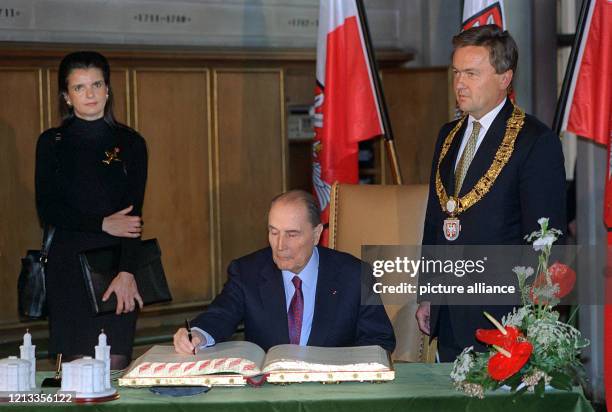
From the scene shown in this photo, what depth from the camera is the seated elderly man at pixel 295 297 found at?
348 centimetres

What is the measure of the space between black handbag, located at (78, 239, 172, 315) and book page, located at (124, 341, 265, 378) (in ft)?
3.67

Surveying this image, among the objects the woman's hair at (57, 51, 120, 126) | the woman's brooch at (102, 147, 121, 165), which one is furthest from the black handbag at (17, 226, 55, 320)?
the woman's hair at (57, 51, 120, 126)

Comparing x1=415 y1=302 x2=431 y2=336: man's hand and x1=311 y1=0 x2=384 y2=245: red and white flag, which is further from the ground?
x1=311 y1=0 x2=384 y2=245: red and white flag

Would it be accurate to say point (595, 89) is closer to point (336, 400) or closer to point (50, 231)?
point (50, 231)

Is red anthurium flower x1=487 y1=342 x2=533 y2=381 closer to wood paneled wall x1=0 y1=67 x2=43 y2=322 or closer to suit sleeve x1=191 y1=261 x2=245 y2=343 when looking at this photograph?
suit sleeve x1=191 y1=261 x2=245 y2=343

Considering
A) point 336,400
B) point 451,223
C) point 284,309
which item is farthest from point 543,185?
point 336,400

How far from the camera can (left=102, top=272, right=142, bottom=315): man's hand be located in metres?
4.12

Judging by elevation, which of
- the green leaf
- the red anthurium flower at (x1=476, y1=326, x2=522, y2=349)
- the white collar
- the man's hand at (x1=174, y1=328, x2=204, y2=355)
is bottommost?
the green leaf

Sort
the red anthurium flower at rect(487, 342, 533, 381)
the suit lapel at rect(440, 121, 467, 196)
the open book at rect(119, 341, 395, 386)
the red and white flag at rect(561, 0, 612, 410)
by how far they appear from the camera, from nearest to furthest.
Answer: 1. the red anthurium flower at rect(487, 342, 533, 381)
2. the open book at rect(119, 341, 395, 386)
3. the suit lapel at rect(440, 121, 467, 196)
4. the red and white flag at rect(561, 0, 612, 410)

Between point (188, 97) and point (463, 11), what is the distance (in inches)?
153

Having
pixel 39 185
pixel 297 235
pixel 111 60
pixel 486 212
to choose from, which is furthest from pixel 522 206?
pixel 111 60

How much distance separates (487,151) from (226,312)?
1.03 m

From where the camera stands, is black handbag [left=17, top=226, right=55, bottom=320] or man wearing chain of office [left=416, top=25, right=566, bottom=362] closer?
man wearing chain of office [left=416, top=25, right=566, bottom=362]

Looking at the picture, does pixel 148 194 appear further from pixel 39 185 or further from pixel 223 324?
pixel 223 324
